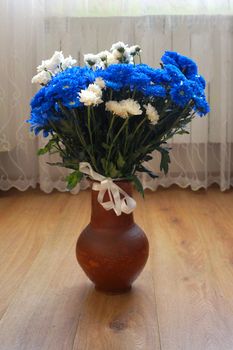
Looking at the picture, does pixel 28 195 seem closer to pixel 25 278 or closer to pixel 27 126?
pixel 27 126

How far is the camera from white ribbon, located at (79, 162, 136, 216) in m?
1.01

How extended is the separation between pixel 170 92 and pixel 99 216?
322 millimetres

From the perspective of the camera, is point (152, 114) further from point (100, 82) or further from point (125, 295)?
point (125, 295)

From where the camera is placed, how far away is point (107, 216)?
1063mm

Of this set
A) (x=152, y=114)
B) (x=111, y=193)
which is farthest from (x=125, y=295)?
(x=152, y=114)

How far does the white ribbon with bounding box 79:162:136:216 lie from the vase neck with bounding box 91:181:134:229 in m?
0.02

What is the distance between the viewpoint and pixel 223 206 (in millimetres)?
1891

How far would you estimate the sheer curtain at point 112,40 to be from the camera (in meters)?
2.05

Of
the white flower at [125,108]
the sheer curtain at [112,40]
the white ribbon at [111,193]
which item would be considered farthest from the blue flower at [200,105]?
the sheer curtain at [112,40]

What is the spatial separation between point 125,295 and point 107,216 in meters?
0.19

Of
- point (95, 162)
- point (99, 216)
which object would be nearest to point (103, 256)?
point (99, 216)

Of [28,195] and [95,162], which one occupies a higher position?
[95,162]

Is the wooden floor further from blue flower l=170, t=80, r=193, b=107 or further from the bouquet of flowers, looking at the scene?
blue flower l=170, t=80, r=193, b=107

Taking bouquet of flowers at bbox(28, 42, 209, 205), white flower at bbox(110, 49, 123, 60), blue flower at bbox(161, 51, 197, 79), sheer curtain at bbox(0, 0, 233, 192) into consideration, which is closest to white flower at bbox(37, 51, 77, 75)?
bouquet of flowers at bbox(28, 42, 209, 205)
